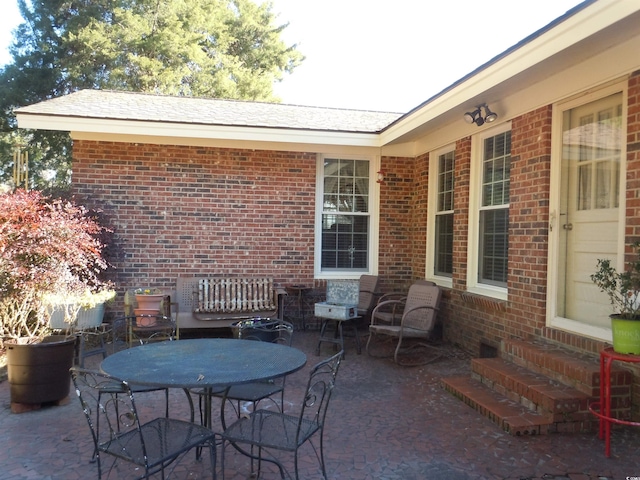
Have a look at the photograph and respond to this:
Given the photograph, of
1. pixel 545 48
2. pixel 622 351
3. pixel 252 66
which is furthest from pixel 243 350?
pixel 252 66

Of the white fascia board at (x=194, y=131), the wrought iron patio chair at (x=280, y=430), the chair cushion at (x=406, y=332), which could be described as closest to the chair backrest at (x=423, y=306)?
the chair cushion at (x=406, y=332)

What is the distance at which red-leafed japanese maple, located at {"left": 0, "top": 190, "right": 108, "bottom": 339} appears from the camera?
543cm

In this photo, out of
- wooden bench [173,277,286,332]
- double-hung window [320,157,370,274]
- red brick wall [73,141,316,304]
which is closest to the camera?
wooden bench [173,277,286,332]

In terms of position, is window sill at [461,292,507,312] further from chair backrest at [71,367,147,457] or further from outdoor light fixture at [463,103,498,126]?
chair backrest at [71,367,147,457]

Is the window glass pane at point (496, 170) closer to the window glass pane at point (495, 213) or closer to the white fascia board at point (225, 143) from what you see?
the window glass pane at point (495, 213)

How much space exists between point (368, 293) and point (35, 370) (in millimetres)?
4648

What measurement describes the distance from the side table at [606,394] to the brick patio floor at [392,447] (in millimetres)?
100

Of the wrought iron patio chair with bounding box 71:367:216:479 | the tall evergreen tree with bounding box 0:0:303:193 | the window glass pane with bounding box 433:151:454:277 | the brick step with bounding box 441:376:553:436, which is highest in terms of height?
the tall evergreen tree with bounding box 0:0:303:193

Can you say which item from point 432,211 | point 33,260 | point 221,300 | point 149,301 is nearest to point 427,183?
point 432,211

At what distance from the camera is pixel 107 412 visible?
3.84 meters

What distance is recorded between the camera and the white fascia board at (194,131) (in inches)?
264

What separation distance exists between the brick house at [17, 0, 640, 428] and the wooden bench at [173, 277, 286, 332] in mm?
583

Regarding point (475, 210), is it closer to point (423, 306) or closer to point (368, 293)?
point (423, 306)

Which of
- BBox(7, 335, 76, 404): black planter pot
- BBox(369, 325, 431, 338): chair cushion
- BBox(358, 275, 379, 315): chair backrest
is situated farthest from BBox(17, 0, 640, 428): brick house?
BBox(7, 335, 76, 404): black planter pot
